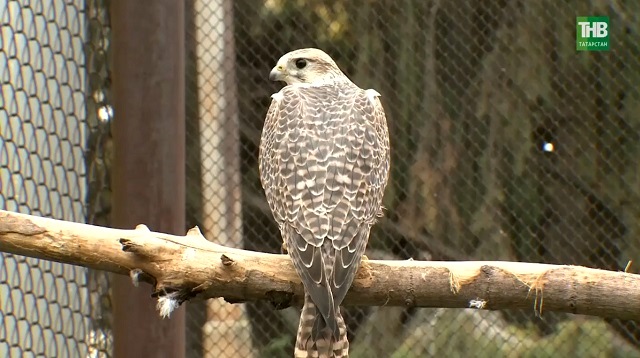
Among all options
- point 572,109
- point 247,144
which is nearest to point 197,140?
point 247,144

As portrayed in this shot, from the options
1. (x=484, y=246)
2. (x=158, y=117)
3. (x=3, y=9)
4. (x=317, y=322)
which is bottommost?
(x=484, y=246)

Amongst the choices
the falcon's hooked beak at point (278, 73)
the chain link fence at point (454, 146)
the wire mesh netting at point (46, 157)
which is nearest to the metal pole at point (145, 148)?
the wire mesh netting at point (46, 157)

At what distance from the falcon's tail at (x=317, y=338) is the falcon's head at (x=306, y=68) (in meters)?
1.40

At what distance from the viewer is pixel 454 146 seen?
5.22 m

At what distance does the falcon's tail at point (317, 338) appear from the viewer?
254 centimetres

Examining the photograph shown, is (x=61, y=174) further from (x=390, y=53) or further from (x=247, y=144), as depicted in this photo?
(x=390, y=53)

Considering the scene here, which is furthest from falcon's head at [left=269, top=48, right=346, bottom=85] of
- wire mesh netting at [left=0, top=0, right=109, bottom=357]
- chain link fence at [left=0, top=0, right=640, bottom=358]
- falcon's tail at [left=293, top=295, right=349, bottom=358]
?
falcon's tail at [left=293, top=295, right=349, bottom=358]

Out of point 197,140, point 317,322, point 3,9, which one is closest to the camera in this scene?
point 317,322

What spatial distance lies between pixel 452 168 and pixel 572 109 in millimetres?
698

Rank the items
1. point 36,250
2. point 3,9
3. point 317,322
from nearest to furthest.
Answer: point 36,250 → point 317,322 → point 3,9

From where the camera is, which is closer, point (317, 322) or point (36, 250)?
point (36, 250)

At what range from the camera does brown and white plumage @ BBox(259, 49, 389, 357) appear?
256cm

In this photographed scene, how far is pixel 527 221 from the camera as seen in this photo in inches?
205

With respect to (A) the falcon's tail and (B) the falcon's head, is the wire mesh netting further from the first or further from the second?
(A) the falcon's tail
